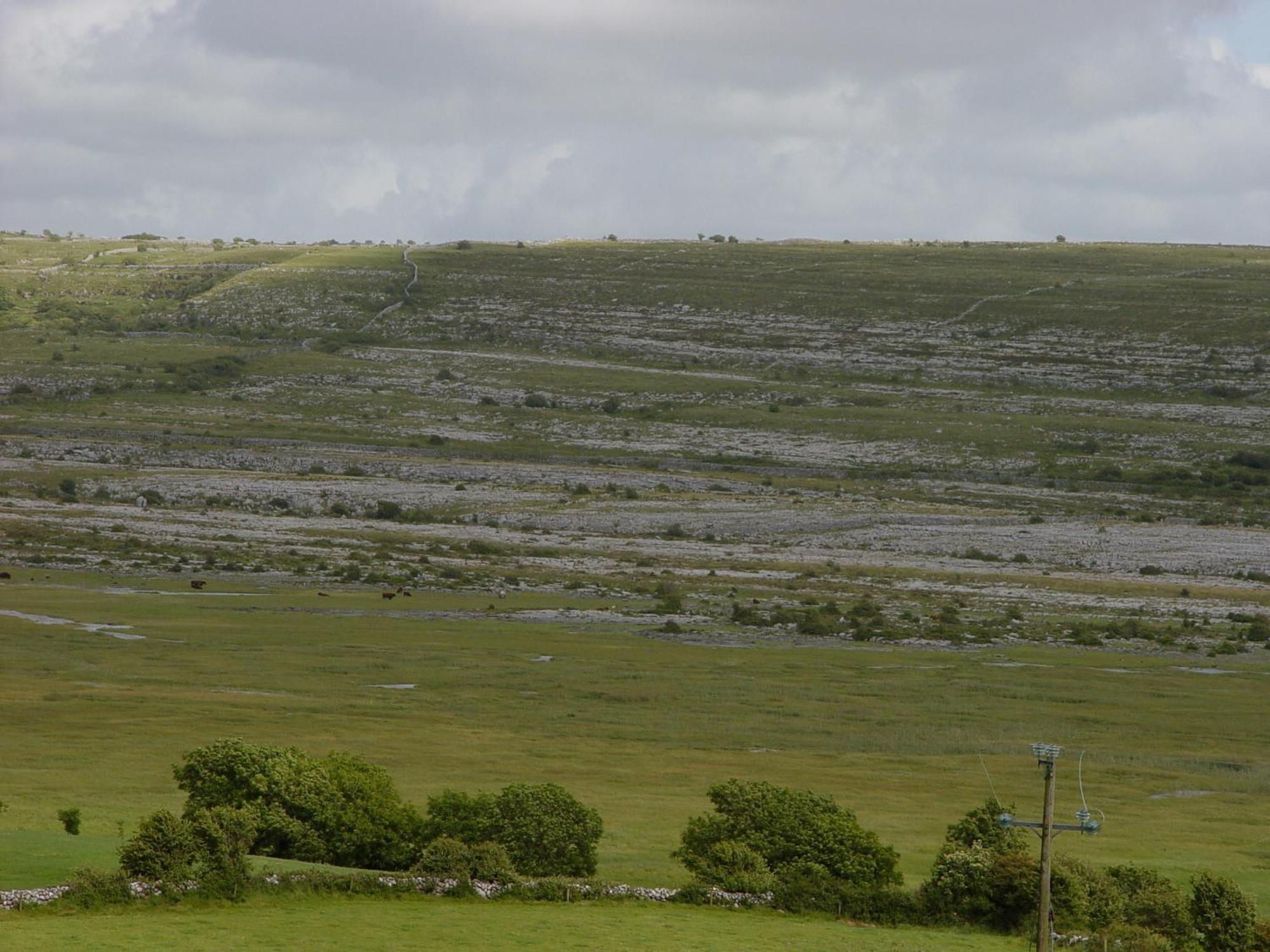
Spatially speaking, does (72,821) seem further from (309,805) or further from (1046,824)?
(1046,824)

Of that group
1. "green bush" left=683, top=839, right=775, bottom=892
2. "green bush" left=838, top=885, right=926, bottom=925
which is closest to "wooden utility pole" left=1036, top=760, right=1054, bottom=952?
"green bush" left=838, top=885, right=926, bottom=925

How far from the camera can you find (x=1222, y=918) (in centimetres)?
3081

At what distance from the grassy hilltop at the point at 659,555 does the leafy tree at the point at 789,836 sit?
1.77 metres

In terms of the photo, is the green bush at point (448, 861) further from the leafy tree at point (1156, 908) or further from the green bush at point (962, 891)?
the leafy tree at point (1156, 908)

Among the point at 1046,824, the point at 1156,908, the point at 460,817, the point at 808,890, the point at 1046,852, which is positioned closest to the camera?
the point at 1046,824

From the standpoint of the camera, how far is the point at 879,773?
49.8 metres

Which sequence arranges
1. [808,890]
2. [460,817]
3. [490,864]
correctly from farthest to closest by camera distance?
[460,817] < [808,890] < [490,864]

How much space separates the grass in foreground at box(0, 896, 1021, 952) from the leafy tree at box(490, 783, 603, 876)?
151 centimetres

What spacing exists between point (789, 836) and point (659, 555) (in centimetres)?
6608

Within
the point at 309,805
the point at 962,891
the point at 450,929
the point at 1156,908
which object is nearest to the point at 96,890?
the point at 309,805

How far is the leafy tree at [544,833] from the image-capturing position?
33500 mm

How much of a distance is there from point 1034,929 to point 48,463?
108116 mm

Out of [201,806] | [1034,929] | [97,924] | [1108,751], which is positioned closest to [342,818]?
[201,806]

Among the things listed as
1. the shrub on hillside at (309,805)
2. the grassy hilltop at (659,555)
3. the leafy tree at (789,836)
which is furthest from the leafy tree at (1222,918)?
the shrub on hillside at (309,805)
